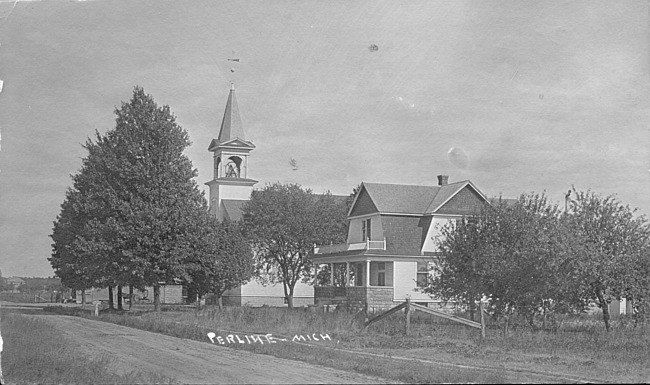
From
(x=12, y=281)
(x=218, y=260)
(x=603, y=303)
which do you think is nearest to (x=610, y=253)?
(x=603, y=303)

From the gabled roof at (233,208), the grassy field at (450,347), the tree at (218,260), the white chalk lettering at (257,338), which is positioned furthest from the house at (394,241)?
the white chalk lettering at (257,338)

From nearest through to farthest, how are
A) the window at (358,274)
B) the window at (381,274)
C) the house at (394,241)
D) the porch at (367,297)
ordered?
1. the porch at (367,297)
2. the house at (394,241)
3. the window at (381,274)
4. the window at (358,274)

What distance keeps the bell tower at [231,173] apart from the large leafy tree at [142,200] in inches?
895

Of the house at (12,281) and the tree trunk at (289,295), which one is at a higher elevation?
the house at (12,281)

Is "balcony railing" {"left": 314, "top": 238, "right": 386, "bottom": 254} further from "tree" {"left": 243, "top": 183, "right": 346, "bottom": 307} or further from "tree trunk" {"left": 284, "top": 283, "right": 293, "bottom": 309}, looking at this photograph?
"tree trunk" {"left": 284, "top": 283, "right": 293, "bottom": 309}

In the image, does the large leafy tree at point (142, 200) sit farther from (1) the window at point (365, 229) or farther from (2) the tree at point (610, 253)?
(2) the tree at point (610, 253)

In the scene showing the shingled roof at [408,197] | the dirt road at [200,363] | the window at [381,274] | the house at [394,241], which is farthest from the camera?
the window at [381,274]

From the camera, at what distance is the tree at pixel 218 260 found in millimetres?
36594

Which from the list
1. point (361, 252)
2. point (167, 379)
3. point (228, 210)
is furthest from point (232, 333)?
point (228, 210)

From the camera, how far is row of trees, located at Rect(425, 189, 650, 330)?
78.4ft

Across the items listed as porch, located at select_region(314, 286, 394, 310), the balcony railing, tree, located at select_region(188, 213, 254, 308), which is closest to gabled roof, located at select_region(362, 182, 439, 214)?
the balcony railing

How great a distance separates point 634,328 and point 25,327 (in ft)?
58.8

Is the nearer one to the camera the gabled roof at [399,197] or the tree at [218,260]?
the tree at [218,260]

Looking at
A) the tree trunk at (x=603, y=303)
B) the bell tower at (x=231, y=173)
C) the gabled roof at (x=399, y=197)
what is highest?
the bell tower at (x=231, y=173)
